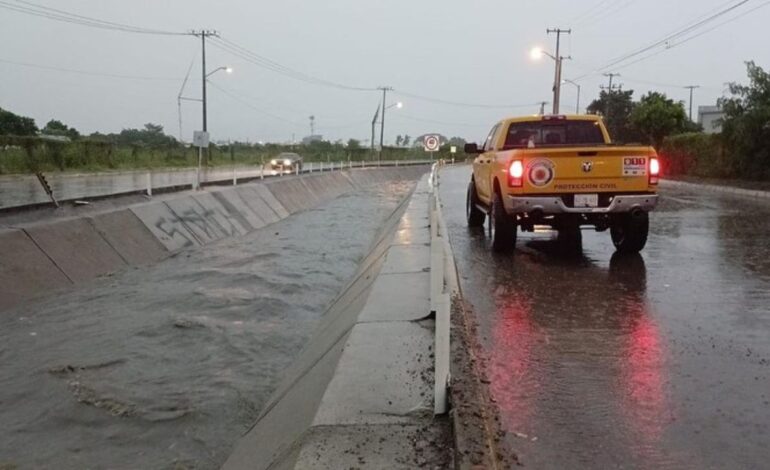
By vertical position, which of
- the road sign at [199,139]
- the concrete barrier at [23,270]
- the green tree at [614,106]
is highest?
the green tree at [614,106]

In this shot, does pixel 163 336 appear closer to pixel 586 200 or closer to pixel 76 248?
pixel 76 248

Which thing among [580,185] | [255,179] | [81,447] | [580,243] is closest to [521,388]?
[81,447]

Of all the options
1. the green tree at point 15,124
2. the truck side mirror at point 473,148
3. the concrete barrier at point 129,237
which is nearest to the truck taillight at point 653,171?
the truck side mirror at point 473,148

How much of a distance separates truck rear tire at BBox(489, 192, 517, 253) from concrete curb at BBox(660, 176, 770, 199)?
45.0 ft

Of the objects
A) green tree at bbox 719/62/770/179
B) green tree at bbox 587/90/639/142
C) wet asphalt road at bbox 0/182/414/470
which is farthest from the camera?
green tree at bbox 587/90/639/142

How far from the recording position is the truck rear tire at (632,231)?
10.1 meters

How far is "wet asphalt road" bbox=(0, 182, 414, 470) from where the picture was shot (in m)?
5.85

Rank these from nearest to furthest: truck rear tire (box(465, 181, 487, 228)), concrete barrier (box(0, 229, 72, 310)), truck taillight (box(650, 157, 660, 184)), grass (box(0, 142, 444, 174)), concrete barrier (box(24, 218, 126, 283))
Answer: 1. truck taillight (box(650, 157, 660, 184))
2. concrete barrier (box(0, 229, 72, 310))
3. concrete barrier (box(24, 218, 126, 283))
4. truck rear tire (box(465, 181, 487, 228))
5. grass (box(0, 142, 444, 174))

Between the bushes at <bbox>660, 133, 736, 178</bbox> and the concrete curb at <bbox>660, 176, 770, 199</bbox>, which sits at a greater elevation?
the bushes at <bbox>660, 133, 736, 178</bbox>

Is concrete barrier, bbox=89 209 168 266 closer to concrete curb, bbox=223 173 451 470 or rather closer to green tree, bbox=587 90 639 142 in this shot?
concrete curb, bbox=223 173 451 470

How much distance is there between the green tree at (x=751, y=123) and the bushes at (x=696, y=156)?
5.72 feet

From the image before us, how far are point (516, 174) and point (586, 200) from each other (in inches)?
39.6

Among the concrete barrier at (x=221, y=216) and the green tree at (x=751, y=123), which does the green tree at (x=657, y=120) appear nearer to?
the green tree at (x=751, y=123)

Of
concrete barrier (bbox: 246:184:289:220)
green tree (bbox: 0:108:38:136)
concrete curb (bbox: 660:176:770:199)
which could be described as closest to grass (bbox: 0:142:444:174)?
concrete barrier (bbox: 246:184:289:220)
